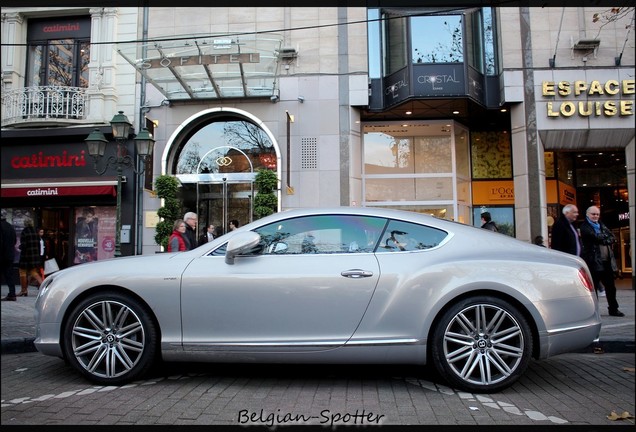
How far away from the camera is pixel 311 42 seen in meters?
13.5

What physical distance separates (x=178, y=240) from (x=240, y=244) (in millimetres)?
3708

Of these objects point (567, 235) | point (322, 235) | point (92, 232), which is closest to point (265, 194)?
point (92, 232)

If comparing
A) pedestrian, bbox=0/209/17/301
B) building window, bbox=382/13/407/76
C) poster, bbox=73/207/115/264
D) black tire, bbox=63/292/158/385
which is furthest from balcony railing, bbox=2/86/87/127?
black tire, bbox=63/292/158/385

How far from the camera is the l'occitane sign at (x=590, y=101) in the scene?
12602 mm

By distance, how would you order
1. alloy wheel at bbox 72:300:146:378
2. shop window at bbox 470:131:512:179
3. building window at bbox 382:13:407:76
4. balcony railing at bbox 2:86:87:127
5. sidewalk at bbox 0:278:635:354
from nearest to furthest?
alloy wheel at bbox 72:300:146:378 → sidewalk at bbox 0:278:635:354 → building window at bbox 382:13:407:76 → balcony railing at bbox 2:86:87:127 → shop window at bbox 470:131:512:179

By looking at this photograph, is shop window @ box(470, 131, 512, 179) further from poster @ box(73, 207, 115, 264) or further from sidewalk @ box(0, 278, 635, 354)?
poster @ box(73, 207, 115, 264)

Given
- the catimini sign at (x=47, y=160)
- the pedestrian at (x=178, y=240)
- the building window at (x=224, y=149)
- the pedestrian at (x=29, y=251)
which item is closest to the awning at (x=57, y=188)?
the catimini sign at (x=47, y=160)

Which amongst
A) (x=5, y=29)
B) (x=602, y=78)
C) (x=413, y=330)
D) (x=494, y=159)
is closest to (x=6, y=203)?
(x=5, y=29)

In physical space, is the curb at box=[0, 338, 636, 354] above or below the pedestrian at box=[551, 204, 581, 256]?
below

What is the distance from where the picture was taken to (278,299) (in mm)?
3807

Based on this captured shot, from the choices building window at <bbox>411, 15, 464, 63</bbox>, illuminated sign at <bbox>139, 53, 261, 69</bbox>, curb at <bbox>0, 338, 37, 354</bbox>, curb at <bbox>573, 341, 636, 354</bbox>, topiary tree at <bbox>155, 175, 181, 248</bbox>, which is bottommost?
curb at <bbox>573, 341, 636, 354</bbox>

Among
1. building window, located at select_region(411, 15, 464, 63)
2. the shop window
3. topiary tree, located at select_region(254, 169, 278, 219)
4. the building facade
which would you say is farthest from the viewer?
the shop window

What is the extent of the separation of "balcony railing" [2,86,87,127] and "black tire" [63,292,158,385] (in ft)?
37.2

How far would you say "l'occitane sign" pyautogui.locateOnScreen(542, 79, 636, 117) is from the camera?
1260cm
